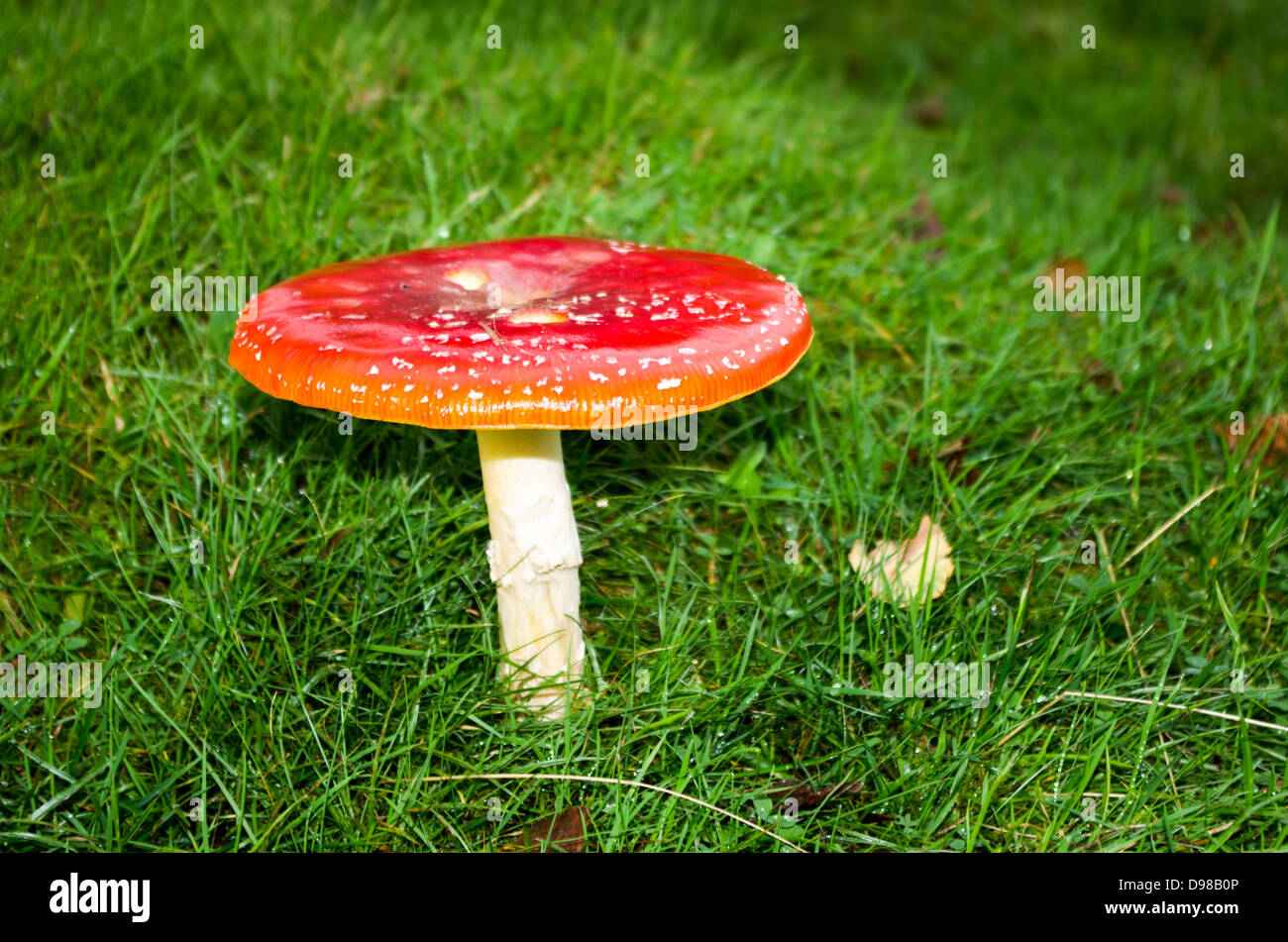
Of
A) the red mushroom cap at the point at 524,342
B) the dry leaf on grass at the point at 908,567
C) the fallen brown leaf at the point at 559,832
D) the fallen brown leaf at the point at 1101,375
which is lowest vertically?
the fallen brown leaf at the point at 559,832

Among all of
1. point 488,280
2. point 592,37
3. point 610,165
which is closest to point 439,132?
point 610,165

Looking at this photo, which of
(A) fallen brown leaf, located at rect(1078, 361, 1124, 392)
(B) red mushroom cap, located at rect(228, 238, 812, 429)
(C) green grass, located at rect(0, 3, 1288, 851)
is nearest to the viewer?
(B) red mushroom cap, located at rect(228, 238, 812, 429)

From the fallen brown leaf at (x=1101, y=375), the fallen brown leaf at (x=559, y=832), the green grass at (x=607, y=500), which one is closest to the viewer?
the fallen brown leaf at (x=559, y=832)

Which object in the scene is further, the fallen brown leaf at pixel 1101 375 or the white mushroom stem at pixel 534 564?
the fallen brown leaf at pixel 1101 375

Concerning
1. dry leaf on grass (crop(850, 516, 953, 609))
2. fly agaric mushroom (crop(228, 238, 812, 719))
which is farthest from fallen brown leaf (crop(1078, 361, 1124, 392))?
fly agaric mushroom (crop(228, 238, 812, 719))

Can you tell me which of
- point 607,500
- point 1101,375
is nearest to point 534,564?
point 607,500

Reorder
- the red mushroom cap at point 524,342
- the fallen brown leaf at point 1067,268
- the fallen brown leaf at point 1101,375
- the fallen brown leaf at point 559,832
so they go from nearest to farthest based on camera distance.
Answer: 1. the red mushroom cap at point 524,342
2. the fallen brown leaf at point 559,832
3. the fallen brown leaf at point 1101,375
4. the fallen brown leaf at point 1067,268

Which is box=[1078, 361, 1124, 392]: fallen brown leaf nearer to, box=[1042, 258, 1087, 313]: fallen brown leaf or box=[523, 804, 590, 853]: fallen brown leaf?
box=[1042, 258, 1087, 313]: fallen brown leaf

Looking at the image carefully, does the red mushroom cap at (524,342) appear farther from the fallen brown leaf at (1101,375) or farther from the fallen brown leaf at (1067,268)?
the fallen brown leaf at (1067,268)

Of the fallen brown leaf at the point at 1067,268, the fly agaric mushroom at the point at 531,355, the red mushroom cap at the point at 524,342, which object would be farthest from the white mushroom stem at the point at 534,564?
the fallen brown leaf at the point at 1067,268
